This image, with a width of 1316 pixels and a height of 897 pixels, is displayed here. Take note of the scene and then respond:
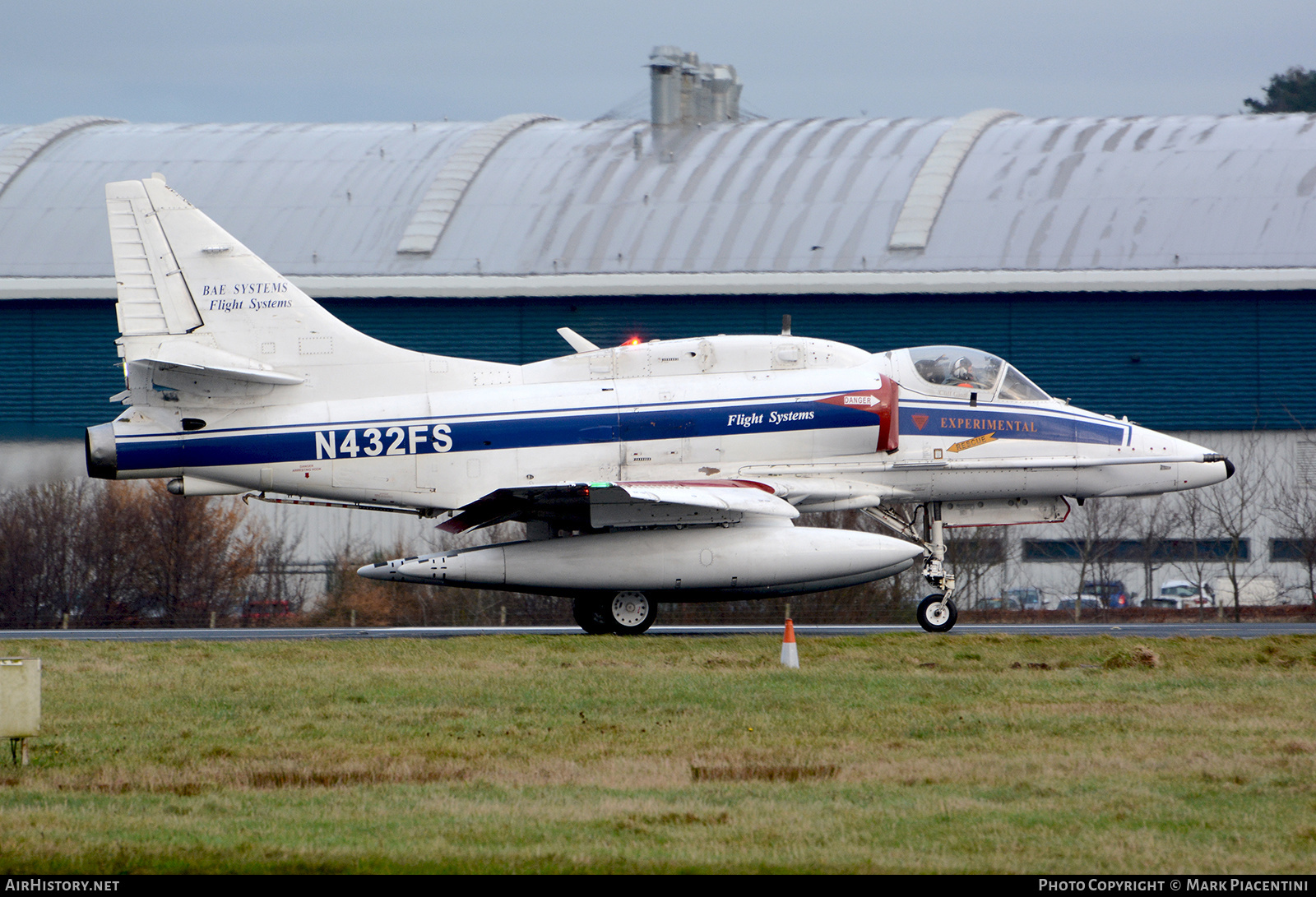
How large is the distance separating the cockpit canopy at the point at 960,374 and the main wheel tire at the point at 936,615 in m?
3.02

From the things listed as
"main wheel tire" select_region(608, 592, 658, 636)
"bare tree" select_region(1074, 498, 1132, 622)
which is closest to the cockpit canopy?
"main wheel tire" select_region(608, 592, 658, 636)

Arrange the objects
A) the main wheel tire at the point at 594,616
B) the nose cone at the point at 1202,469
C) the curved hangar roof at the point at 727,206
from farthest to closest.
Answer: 1. the curved hangar roof at the point at 727,206
2. the nose cone at the point at 1202,469
3. the main wheel tire at the point at 594,616

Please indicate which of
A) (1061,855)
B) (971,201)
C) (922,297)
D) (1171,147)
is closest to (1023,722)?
(1061,855)

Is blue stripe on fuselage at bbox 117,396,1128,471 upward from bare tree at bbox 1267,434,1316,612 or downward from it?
upward

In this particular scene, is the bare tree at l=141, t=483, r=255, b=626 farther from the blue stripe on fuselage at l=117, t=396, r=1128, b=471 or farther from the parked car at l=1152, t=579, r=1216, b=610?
the parked car at l=1152, t=579, r=1216, b=610

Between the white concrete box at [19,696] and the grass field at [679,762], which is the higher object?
Answer: the white concrete box at [19,696]

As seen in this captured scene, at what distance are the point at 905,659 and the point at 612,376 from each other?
619 cm

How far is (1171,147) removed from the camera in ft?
131

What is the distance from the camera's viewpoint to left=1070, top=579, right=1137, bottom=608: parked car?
3531cm

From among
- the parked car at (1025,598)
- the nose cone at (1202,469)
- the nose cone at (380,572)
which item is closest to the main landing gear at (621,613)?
the nose cone at (380,572)

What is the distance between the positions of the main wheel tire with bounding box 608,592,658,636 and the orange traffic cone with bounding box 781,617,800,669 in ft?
13.6

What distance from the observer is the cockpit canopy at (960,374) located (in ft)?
69.8

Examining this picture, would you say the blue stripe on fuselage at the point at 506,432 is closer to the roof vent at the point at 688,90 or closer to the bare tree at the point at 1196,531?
the bare tree at the point at 1196,531
